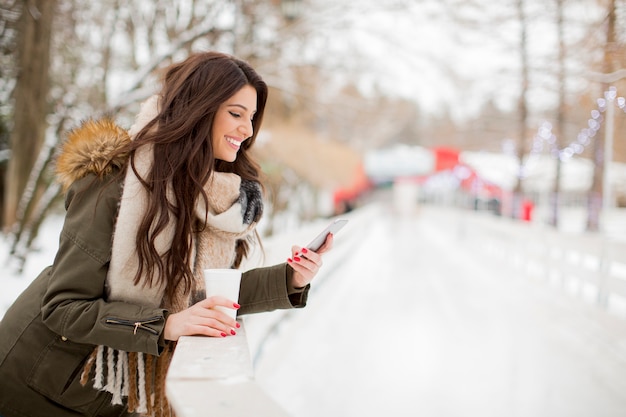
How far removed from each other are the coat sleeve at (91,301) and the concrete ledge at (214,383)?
0.09 metres

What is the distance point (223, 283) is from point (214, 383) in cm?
34

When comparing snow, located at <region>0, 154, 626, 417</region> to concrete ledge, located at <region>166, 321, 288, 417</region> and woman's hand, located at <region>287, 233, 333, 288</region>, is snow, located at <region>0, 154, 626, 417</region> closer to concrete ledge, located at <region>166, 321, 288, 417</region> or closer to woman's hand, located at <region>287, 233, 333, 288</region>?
woman's hand, located at <region>287, 233, 333, 288</region>

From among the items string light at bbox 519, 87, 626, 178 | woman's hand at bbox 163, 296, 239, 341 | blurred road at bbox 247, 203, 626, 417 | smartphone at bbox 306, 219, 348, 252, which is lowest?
blurred road at bbox 247, 203, 626, 417

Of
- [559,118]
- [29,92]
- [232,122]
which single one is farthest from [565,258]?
[232,122]

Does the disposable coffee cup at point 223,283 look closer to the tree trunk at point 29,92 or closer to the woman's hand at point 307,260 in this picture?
the woman's hand at point 307,260

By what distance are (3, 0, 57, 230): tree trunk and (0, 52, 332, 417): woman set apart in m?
4.67

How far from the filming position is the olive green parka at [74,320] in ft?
4.02

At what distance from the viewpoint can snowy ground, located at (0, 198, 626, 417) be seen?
3.56 m

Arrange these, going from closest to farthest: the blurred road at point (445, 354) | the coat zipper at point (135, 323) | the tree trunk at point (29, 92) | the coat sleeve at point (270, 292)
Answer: the coat zipper at point (135, 323) → the coat sleeve at point (270, 292) → the blurred road at point (445, 354) → the tree trunk at point (29, 92)

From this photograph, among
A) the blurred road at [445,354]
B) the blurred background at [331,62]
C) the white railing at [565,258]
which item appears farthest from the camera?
the white railing at [565,258]

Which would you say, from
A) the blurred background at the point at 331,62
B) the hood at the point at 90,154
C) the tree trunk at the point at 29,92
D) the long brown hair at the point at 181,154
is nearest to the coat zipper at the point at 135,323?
the long brown hair at the point at 181,154

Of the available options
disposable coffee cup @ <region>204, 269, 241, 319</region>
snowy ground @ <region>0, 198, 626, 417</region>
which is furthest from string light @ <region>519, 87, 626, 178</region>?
disposable coffee cup @ <region>204, 269, 241, 319</region>

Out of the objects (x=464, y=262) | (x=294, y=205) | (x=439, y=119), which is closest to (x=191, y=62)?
(x=464, y=262)

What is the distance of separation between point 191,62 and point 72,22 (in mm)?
6248
